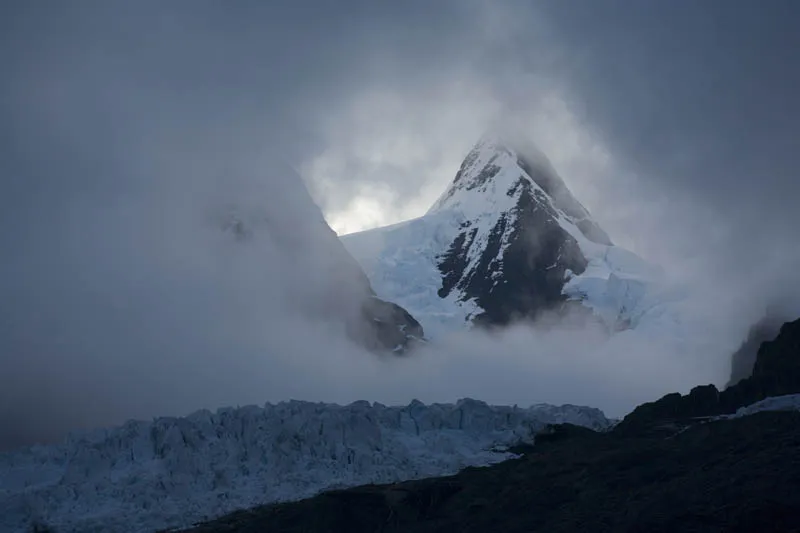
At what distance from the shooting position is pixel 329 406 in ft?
542

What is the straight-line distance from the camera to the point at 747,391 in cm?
15325

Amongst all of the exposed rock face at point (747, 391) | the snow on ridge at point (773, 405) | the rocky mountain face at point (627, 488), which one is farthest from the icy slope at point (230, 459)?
the snow on ridge at point (773, 405)

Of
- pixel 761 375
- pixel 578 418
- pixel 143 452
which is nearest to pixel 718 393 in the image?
pixel 761 375

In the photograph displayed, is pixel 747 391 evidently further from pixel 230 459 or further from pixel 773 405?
pixel 230 459

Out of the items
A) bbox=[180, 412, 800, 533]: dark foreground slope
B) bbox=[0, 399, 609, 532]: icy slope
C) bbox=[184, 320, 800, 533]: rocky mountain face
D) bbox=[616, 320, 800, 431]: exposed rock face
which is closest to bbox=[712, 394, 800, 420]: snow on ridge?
bbox=[184, 320, 800, 533]: rocky mountain face

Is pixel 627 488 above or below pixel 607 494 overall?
above

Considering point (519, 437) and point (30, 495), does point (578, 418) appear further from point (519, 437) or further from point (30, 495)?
point (30, 495)

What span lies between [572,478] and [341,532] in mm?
27735

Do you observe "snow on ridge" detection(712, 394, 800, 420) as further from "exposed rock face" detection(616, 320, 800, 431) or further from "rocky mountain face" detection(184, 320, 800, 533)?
"exposed rock face" detection(616, 320, 800, 431)

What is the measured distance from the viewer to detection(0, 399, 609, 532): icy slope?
141m

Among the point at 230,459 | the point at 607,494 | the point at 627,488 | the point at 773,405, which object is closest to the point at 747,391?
the point at 773,405

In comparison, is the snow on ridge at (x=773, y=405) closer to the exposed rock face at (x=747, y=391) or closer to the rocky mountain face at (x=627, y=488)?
the rocky mountain face at (x=627, y=488)

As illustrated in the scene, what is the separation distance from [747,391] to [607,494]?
158 feet

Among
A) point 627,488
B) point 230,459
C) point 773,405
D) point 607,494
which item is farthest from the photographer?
point 230,459
